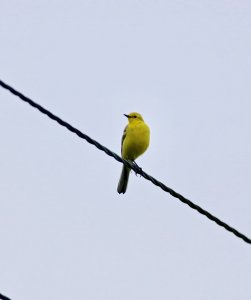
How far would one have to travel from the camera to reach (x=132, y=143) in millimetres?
10086

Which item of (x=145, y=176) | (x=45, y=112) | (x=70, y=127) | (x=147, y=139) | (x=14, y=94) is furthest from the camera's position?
(x=147, y=139)

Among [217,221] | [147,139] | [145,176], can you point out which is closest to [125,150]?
[147,139]

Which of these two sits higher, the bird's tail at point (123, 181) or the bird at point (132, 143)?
the bird at point (132, 143)

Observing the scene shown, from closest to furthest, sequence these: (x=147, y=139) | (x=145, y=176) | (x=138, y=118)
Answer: (x=145, y=176) → (x=147, y=139) → (x=138, y=118)

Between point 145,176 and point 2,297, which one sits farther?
point 145,176

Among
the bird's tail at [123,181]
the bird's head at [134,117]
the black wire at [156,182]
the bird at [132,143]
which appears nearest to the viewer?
the black wire at [156,182]

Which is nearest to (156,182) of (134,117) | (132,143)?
(132,143)

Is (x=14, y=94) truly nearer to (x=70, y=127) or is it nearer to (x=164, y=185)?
(x=70, y=127)

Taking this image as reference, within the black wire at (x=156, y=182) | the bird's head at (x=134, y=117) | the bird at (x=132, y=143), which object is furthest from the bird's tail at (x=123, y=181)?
the black wire at (x=156, y=182)

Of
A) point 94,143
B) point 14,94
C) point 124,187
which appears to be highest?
point 124,187

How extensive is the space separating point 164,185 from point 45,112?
1267 millimetres

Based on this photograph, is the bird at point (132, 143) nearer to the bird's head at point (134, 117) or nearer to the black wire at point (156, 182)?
the bird's head at point (134, 117)

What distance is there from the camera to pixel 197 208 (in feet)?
16.7

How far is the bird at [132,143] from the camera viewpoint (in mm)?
10062
